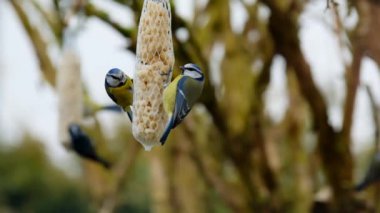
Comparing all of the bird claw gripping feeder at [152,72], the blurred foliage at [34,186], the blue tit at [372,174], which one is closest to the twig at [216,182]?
the blue tit at [372,174]

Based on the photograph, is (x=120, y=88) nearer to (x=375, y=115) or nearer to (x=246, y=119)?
(x=375, y=115)

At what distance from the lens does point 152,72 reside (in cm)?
102

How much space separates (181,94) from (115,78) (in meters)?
0.11

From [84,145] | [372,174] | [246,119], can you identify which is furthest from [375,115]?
[84,145]

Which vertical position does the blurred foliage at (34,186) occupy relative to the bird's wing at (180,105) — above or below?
below

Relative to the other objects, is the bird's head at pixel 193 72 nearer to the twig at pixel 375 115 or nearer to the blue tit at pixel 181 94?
the blue tit at pixel 181 94

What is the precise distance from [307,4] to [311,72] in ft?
1.20

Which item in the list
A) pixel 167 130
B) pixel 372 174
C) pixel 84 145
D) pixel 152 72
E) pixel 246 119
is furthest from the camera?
pixel 246 119

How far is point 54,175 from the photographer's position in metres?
10.4

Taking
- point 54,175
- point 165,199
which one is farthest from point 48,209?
point 165,199

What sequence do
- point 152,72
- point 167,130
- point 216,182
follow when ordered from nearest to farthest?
point 167,130 < point 152,72 < point 216,182

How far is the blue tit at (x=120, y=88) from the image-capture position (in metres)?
1.01

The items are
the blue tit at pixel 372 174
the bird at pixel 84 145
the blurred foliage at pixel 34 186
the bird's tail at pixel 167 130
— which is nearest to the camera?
the bird's tail at pixel 167 130

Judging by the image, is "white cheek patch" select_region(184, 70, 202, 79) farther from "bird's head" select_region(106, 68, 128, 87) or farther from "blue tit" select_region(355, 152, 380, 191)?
"blue tit" select_region(355, 152, 380, 191)
